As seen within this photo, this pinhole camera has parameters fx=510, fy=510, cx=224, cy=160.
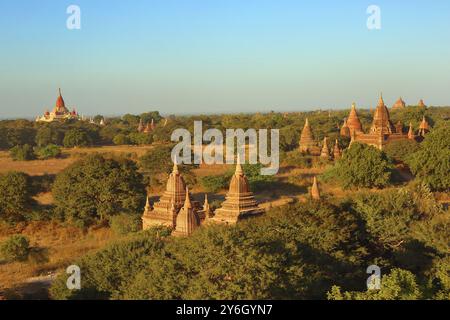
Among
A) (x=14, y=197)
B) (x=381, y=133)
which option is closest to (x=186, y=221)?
(x=14, y=197)

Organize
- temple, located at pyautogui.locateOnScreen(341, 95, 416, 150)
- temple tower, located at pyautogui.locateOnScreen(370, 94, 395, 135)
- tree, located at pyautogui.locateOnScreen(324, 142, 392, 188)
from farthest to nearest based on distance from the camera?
temple tower, located at pyautogui.locateOnScreen(370, 94, 395, 135)
temple, located at pyautogui.locateOnScreen(341, 95, 416, 150)
tree, located at pyautogui.locateOnScreen(324, 142, 392, 188)

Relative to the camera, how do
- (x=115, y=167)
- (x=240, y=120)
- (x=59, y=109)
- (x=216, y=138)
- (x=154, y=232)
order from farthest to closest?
(x=59, y=109)
(x=240, y=120)
(x=216, y=138)
(x=115, y=167)
(x=154, y=232)

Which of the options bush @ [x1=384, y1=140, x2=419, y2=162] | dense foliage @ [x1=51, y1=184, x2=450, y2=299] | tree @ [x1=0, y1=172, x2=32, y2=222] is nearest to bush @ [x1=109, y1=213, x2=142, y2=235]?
tree @ [x1=0, y1=172, x2=32, y2=222]

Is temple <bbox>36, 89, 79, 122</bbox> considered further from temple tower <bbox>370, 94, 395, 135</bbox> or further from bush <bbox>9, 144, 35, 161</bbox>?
temple tower <bbox>370, 94, 395, 135</bbox>

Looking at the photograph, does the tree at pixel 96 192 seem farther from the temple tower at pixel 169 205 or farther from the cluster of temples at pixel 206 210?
the cluster of temples at pixel 206 210

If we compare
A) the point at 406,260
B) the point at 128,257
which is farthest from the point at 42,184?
the point at 406,260

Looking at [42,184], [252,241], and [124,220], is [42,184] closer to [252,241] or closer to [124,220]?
[124,220]
